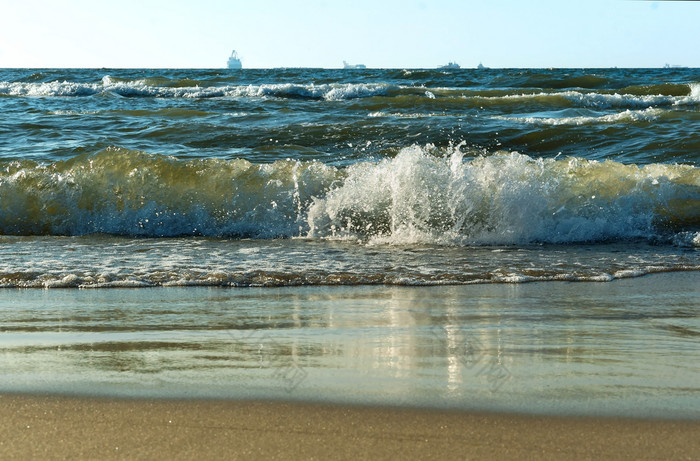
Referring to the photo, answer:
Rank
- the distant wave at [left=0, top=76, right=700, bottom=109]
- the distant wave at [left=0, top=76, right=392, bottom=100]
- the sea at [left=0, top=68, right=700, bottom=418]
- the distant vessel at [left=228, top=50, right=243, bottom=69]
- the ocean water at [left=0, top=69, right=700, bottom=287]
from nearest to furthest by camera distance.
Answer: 1. the sea at [left=0, top=68, right=700, bottom=418]
2. the ocean water at [left=0, top=69, right=700, bottom=287]
3. the distant wave at [left=0, top=76, right=700, bottom=109]
4. the distant wave at [left=0, top=76, right=392, bottom=100]
5. the distant vessel at [left=228, top=50, right=243, bottom=69]

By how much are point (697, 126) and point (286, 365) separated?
9.63 m

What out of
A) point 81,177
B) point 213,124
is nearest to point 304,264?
point 81,177

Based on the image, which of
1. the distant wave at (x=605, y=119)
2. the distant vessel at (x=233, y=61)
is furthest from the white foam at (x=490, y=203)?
the distant vessel at (x=233, y=61)

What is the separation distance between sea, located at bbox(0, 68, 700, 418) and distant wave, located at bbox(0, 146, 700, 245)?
0.02 metres

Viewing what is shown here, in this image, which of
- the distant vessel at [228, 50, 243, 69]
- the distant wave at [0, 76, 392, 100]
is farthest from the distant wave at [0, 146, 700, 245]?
the distant vessel at [228, 50, 243, 69]

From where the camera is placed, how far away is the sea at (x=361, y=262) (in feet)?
8.23

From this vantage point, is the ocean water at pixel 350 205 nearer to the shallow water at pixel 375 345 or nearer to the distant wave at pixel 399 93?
the shallow water at pixel 375 345

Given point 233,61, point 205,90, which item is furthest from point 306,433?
point 233,61

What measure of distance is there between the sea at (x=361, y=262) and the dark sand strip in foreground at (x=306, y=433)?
0.12m

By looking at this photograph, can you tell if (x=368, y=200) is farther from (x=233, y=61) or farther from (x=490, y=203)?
(x=233, y=61)

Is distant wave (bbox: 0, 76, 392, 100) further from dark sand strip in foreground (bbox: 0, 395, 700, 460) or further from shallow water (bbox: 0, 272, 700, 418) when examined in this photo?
dark sand strip in foreground (bbox: 0, 395, 700, 460)

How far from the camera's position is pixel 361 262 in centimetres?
503

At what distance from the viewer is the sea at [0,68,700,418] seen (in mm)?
2508

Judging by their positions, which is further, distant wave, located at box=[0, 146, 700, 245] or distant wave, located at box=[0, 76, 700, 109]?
distant wave, located at box=[0, 76, 700, 109]
